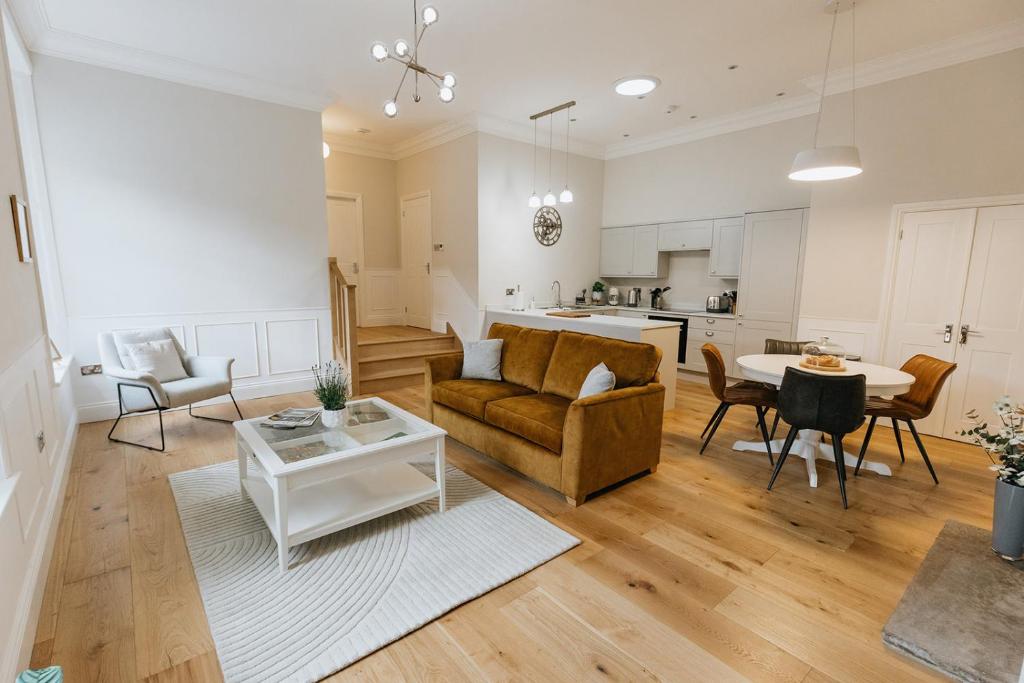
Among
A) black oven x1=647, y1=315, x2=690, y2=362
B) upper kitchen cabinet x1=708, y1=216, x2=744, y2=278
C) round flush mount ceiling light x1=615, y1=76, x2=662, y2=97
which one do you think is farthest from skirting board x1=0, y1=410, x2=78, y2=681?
upper kitchen cabinet x1=708, y1=216, x2=744, y2=278

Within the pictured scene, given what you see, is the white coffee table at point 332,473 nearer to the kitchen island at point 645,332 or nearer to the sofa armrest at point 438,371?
the sofa armrest at point 438,371

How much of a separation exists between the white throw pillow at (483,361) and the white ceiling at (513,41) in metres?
2.48

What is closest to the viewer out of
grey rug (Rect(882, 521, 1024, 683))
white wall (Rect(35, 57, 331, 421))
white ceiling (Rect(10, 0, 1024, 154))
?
grey rug (Rect(882, 521, 1024, 683))

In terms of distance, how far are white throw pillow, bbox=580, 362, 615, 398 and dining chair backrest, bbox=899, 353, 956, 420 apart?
6.91 feet

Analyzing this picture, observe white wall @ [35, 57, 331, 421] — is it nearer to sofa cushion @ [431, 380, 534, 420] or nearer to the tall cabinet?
sofa cushion @ [431, 380, 534, 420]

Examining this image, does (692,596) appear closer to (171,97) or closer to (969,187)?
(969,187)

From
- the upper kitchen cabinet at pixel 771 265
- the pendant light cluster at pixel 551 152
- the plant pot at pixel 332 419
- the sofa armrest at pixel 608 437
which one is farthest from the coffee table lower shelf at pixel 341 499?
the upper kitchen cabinet at pixel 771 265

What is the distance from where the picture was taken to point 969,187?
3.67m

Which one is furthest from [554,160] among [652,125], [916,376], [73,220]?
[73,220]

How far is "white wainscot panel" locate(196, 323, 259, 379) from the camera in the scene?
4.52 m

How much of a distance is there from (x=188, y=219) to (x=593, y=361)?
157 inches

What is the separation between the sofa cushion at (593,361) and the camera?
3055 mm

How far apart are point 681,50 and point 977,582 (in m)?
4.03

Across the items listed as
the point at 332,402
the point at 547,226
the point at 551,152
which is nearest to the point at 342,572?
the point at 332,402
